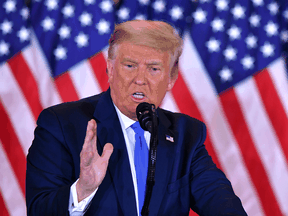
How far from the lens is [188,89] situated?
2447 millimetres

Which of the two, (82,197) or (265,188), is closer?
(82,197)

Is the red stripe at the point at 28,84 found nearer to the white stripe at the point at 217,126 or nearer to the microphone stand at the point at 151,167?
the white stripe at the point at 217,126

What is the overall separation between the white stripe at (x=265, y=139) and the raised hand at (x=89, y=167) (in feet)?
5.70

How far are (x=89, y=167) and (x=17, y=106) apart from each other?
162cm

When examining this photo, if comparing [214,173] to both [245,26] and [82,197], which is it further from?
[245,26]

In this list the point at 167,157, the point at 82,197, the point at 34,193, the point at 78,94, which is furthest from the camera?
the point at 78,94

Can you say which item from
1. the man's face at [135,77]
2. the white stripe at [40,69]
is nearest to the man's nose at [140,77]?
→ the man's face at [135,77]

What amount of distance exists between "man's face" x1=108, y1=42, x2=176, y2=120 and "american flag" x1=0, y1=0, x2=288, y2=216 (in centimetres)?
102

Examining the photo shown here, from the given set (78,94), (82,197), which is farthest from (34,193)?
(78,94)

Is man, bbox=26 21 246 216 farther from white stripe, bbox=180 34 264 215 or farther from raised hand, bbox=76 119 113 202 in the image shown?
white stripe, bbox=180 34 264 215

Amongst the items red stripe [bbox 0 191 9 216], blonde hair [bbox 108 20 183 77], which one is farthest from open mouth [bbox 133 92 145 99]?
red stripe [bbox 0 191 9 216]

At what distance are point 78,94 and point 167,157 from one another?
48.8 inches

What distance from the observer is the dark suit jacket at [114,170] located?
1.17 metres

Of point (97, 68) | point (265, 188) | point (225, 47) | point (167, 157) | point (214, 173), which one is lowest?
point (265, 188)
